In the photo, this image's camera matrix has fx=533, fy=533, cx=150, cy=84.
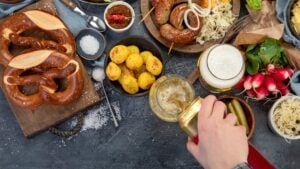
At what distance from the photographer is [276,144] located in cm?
165

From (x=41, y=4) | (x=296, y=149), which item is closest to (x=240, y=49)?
(x=296, y=149)

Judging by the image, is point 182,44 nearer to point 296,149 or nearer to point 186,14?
point 186,14

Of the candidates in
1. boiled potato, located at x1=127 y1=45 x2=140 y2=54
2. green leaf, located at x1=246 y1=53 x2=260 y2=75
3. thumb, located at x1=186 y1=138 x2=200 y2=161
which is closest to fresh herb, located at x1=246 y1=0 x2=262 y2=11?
green leaf, located at x1=246 y1=53 x2=260 y2=75

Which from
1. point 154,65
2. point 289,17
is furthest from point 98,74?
point 289,17

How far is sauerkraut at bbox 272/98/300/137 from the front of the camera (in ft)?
5.20

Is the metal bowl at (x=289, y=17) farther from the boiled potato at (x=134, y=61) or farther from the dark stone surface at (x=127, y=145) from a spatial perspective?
the boiled potato at (x=134, y=61)

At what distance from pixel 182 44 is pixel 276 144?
0.43m

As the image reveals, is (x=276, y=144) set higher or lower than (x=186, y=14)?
Answer: lower

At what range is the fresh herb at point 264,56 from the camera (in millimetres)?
1581

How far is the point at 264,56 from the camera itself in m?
1.58

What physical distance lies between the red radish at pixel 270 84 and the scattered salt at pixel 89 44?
0.52m

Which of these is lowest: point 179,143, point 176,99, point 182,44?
point 179,143

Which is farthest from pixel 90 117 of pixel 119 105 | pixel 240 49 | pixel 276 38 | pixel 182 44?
pixel 276 38

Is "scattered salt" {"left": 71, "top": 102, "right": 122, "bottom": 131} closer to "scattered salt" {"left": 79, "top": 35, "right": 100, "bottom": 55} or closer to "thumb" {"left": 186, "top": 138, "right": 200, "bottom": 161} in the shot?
"scattered salt" {"left": 79, "top": 35, "right": 100, "bottom": 55}
